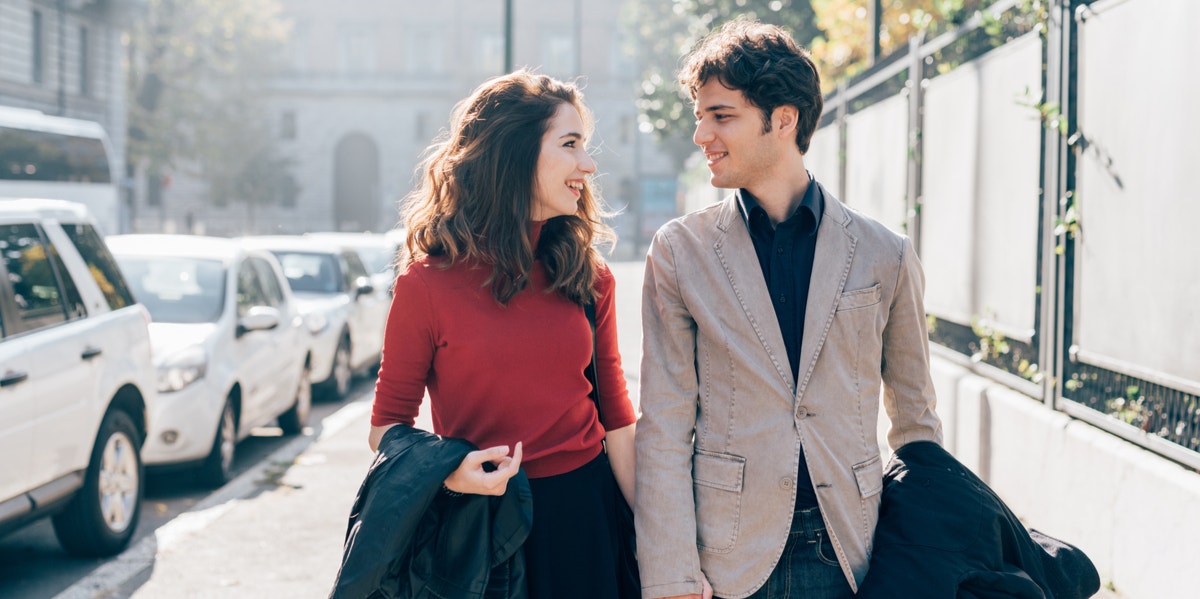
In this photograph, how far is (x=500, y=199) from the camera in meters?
2.85

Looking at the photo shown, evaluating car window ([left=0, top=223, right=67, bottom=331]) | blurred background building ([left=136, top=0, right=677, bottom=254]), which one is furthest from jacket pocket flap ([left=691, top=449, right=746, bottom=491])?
blurred background building ([left=136, top=0, right=677, bottom=254])

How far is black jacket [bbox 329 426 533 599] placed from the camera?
8.00ft

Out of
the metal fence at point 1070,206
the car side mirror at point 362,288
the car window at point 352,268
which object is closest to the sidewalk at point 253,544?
the metal fence at point 1070,206

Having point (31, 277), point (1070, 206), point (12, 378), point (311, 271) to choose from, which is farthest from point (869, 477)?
point (311, 271)

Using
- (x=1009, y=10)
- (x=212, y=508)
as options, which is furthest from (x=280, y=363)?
(x=1009, y=10)

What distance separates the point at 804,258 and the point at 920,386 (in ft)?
1.25

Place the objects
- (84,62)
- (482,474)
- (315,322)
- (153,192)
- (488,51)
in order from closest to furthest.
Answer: (482,474), (315,322), (84,62), (153,192), (488,51)

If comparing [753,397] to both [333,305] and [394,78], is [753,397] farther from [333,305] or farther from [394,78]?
[394,78]

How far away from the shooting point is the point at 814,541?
8.58ft

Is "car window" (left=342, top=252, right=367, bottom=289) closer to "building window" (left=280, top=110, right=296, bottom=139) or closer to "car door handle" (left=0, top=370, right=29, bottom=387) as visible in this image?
"car door handle" (left=0, top=370, right=29, bottom=387)

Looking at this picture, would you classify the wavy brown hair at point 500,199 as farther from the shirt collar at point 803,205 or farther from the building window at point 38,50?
the building window at point 38,50

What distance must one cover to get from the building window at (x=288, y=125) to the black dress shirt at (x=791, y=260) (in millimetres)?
67712

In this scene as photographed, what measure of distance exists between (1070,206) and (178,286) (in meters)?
6.11

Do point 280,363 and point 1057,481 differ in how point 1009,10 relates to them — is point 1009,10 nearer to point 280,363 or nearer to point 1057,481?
point 1057,481
